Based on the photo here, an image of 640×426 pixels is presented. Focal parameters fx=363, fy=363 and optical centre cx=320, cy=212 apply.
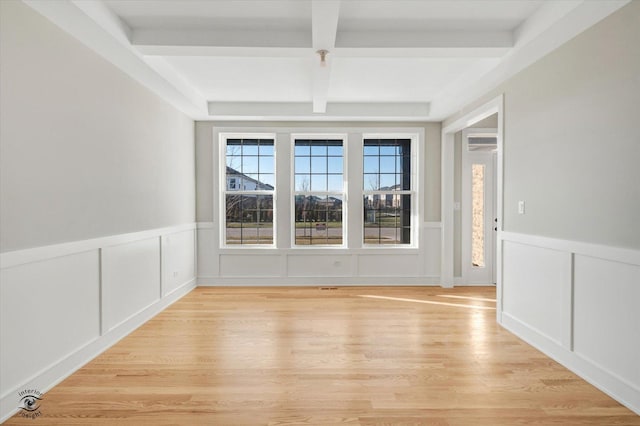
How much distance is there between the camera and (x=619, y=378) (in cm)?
227

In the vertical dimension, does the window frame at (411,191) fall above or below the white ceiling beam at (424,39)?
below

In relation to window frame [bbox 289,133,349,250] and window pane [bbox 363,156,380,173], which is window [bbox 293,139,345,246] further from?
window pane [bbox 363,156,380,173]

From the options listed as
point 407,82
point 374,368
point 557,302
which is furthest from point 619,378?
point 407,82

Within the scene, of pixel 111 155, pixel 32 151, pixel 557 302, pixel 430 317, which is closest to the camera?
pixel 32 151

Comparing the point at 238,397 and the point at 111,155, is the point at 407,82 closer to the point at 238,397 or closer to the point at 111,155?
the point at 111,155

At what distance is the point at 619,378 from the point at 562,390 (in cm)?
33

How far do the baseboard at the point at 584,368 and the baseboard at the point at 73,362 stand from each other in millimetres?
3538

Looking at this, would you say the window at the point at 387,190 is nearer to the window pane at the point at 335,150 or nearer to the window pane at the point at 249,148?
the window pane at the point at 335,150

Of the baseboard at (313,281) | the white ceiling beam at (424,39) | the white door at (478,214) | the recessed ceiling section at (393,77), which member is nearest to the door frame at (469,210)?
the white door at (478,214)

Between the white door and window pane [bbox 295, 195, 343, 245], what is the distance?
1.88 m

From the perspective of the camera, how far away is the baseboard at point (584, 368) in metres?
2.19

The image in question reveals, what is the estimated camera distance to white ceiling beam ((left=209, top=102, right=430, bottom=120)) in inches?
193

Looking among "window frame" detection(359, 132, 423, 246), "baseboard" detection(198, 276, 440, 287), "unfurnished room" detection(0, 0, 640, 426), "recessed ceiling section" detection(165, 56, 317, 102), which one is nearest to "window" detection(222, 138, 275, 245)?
"baseboard" detection(198, 276, 440, 287)

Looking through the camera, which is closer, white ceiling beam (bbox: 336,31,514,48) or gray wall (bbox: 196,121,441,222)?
white ceiling beam (bbox: 336,31,514,48)
